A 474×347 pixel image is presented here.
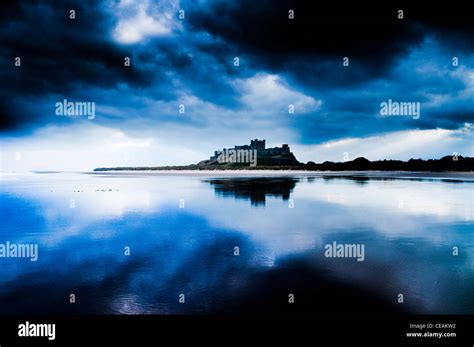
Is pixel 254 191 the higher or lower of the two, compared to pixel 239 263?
higher

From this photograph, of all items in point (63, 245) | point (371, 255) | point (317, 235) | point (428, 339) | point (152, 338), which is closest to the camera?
point (152, 338)

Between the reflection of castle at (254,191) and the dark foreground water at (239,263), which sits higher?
the reflection of castle at (254,191)

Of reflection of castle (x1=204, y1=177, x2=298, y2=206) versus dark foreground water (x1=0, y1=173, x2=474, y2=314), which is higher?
reflection of castle (x1=204, y1=177, x2=298, y2=206)

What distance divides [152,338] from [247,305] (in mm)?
2078

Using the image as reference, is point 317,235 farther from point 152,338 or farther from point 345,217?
point 152,338

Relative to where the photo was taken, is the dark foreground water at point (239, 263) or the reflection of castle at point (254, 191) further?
the reflection of castle at point (254, 191)

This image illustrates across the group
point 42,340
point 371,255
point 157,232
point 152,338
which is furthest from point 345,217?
point 42,340

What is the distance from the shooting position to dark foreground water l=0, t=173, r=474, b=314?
736 centimetres

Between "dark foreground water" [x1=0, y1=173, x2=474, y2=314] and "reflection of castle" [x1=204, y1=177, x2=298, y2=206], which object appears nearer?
"dark foreground water" [x1=0, y1=173, x2=474, y2=314]

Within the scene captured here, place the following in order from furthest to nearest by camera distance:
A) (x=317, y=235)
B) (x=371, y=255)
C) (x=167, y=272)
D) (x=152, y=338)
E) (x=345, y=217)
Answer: (x=345, y=217)
(x=317, y=235)
(x=371, y=255)
(x=167, y=272)
(x=152, y=338)

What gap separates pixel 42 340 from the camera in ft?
A: 25.5

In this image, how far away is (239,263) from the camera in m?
9.68

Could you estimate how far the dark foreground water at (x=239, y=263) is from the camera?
24.1ft

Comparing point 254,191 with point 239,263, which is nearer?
point 239,263
